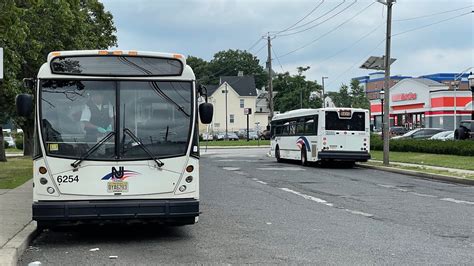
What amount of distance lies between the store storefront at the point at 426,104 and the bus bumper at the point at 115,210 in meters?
52.1

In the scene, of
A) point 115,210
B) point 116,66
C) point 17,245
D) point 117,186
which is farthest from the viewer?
point 116,66

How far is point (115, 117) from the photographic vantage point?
8.34 m

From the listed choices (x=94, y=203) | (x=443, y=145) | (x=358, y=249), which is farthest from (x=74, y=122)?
(x=443, y=145)

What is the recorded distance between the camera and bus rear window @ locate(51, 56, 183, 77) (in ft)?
27.6

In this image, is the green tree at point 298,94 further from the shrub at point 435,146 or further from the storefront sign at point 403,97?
the shrub at point 435,146

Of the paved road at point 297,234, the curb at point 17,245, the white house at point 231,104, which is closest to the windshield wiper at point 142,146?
the paved road at point 297,234

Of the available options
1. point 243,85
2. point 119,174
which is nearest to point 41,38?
point 119,174

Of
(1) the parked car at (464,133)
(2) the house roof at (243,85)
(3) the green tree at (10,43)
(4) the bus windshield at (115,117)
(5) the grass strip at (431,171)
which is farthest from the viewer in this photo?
(2) the house roof at (243,85)

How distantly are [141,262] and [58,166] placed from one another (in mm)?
1984

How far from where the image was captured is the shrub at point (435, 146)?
2744 centimetres

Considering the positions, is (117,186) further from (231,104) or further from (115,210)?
(231,104)

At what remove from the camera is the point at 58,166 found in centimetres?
801

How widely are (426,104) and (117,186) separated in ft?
202

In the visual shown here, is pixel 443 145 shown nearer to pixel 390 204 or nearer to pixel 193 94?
pixel 390 204
